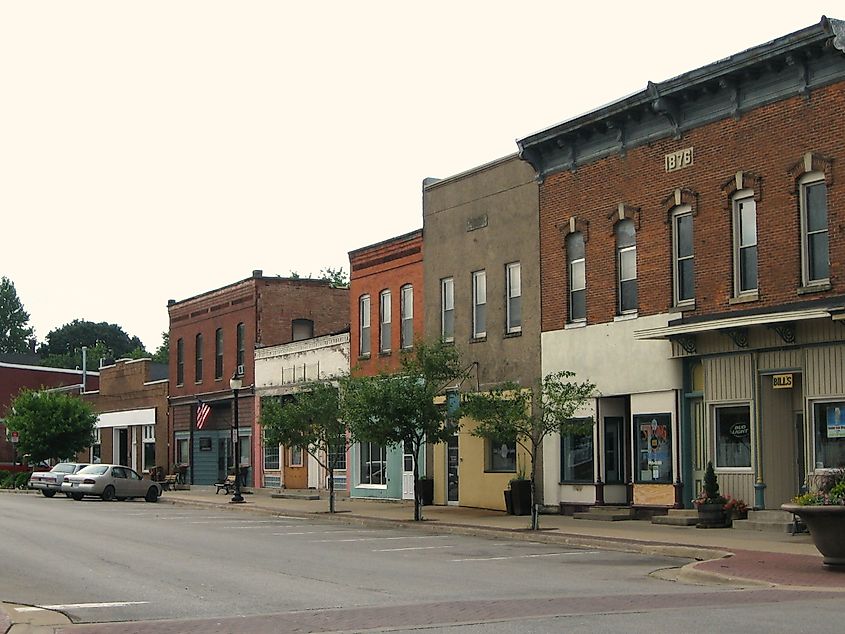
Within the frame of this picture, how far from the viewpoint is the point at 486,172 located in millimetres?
34625

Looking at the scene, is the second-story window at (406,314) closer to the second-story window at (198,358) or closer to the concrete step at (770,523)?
the concrete step at (770,523)

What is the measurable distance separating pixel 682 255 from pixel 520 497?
7914 mm

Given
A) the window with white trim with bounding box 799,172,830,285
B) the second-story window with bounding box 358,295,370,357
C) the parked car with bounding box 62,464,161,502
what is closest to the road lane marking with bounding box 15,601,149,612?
the window with white trim with bounding box 799,172,830,285

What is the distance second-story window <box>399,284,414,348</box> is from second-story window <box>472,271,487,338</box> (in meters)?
4.01

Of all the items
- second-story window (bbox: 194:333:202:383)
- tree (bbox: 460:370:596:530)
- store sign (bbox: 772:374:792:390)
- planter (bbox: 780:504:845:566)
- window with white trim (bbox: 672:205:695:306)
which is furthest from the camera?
second-story window (bbox: 194:333:202:383)

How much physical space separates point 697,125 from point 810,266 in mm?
4543

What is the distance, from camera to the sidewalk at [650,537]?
17.0m

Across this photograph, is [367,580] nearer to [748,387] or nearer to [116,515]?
[748,387]

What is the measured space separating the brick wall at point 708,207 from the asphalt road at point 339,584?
7.01 meters

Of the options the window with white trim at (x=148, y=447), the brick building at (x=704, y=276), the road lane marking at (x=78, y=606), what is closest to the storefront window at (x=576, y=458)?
the brick building at (x=704, y=276)

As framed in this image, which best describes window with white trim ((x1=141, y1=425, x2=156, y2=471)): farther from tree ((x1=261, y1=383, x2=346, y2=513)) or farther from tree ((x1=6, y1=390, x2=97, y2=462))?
tree ((x1=261, y1=383, x2=346, y2=513))

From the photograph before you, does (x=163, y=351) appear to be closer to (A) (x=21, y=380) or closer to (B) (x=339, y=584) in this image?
(A) (x=21, y=380)

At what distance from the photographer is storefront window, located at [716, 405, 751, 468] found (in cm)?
2575

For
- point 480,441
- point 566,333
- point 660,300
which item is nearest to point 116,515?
point 480,441
